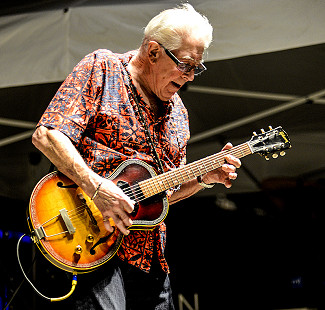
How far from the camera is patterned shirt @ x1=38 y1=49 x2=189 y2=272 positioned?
201cm

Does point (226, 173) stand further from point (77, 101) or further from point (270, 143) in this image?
point (77, 101)

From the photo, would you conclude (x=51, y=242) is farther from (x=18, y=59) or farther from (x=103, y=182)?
(x=18, y=59)

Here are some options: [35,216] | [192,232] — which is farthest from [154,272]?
[192,232]

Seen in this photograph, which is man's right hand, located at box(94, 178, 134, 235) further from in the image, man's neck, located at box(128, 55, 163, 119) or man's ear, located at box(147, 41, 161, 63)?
man's ear, located at box(147, 41, 161, 63)

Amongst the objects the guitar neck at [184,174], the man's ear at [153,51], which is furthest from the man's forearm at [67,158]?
the man's ear at [153,51]

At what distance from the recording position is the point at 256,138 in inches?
96.8

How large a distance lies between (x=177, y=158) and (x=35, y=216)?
2.54 feet

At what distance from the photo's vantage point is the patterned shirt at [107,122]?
2012 mm

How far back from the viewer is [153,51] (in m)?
2.30

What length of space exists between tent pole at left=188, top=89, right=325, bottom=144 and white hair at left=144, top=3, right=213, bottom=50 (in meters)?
1.43

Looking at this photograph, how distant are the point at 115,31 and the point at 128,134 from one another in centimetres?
161

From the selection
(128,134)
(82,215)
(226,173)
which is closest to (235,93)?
(226,173)

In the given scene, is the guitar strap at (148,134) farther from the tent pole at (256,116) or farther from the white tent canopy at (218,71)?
the tent pole at (256,116)

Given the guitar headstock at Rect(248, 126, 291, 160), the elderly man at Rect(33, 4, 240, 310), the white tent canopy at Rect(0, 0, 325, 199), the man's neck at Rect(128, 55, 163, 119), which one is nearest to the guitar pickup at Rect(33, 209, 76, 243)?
the elderly man at Rect(33, 4, 240, 310)
